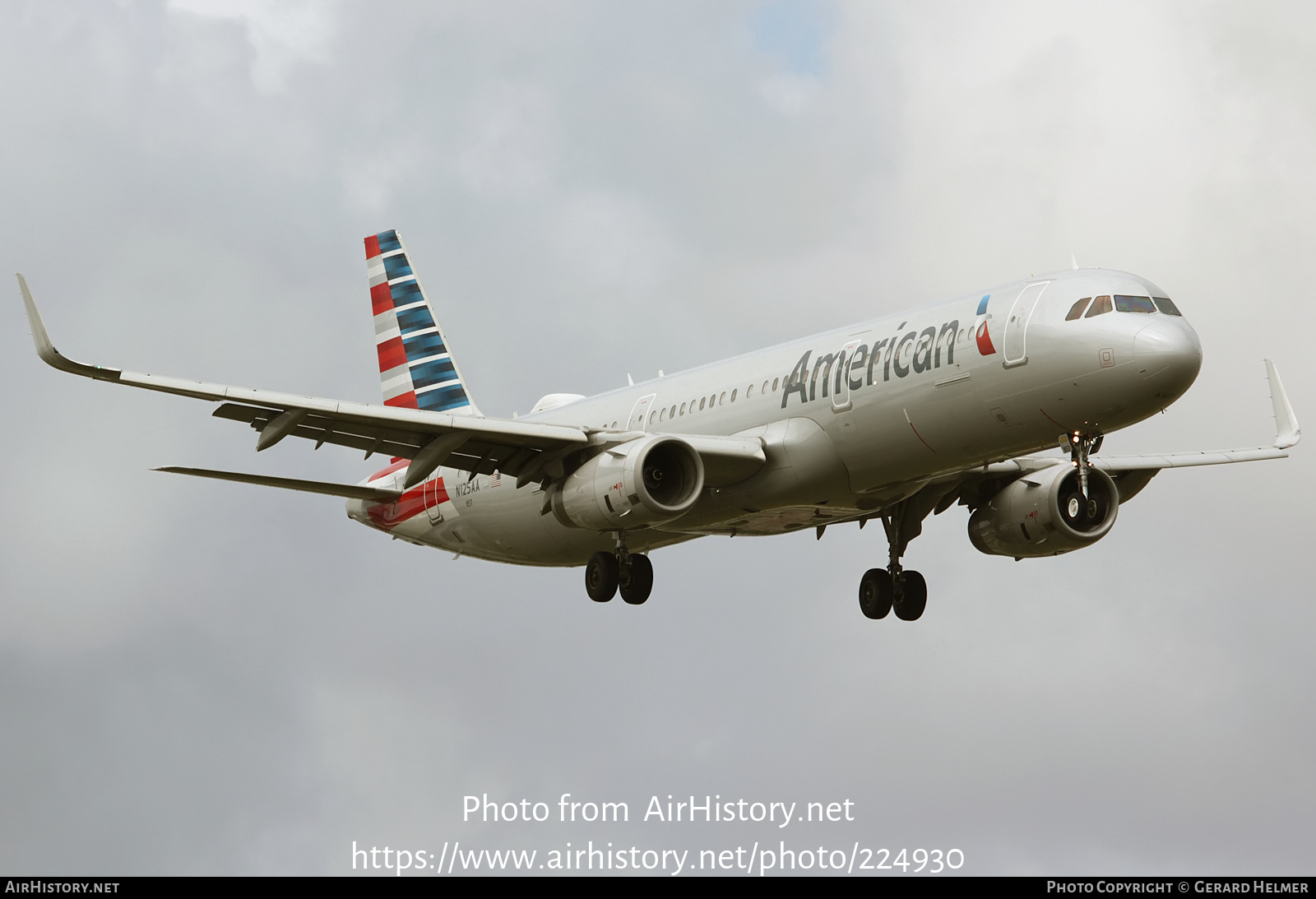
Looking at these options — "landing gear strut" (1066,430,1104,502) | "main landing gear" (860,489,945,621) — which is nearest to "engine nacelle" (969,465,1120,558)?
"main landing gear" (860,489,945,621)

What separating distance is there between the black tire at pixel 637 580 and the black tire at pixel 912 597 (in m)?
6.35

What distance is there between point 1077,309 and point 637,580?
11.6 m

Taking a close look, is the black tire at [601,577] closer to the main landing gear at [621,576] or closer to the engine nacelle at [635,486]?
the main landing gear at [621,576]

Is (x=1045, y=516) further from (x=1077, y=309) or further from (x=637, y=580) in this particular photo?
(x=637, y=580)

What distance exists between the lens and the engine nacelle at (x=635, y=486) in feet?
114

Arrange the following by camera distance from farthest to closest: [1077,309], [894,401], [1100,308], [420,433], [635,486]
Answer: [420,433]
[635,486]
[894,401]
[1077,309]
[1100,308]

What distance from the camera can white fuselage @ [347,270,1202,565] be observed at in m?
31.6

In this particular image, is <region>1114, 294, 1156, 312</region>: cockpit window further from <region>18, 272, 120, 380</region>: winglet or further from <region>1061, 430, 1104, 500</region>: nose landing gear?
<region>18, 272, 120, 380</region>: winglet

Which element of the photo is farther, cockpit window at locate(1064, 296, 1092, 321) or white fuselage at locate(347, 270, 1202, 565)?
cockpit window at locate(1064, 296, 1092, 321)

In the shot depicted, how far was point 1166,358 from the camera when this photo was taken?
1221 inches

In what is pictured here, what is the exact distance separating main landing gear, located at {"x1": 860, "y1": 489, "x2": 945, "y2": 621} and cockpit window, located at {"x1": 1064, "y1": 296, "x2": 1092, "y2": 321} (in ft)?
30.2

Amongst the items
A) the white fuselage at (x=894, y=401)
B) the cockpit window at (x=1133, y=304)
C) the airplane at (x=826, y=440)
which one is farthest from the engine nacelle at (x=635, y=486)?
the cockpit window at (x=1133, y=304)

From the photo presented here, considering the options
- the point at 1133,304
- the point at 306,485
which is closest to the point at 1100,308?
the point at 1133,304

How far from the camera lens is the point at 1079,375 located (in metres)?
31.5
